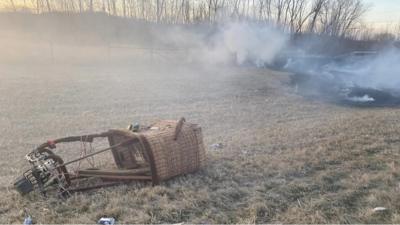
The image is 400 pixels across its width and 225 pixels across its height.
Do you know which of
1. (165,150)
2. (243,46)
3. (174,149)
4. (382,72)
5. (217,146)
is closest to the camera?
(165,150)

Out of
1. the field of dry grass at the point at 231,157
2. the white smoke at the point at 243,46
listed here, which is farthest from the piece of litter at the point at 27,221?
the white smoke at the point at 243,46

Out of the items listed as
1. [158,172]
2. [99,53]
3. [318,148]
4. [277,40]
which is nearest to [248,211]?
[158,172]

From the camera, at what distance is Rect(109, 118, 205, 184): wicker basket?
400cm

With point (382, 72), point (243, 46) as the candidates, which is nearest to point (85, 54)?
point (243, 46)

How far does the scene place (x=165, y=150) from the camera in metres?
4.08

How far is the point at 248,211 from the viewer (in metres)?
3.46

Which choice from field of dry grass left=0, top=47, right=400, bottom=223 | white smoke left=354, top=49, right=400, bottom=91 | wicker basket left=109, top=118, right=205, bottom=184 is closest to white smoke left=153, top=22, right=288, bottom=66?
white smoke left=354, top=49, right=400, bottom=91

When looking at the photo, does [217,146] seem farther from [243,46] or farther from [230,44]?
[230,44]

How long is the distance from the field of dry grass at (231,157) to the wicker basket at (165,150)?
0.17m

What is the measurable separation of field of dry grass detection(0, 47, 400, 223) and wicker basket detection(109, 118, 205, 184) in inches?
6.8

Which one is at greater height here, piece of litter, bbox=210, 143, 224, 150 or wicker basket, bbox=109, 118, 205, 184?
wicker basket, bbox=109, 118, 205, 184

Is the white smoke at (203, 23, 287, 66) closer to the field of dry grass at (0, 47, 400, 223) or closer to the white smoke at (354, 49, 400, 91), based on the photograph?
the white smoke at (354, 49, 400, 91)

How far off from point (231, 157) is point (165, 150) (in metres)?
1.69

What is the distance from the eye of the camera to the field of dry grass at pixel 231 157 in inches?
136
